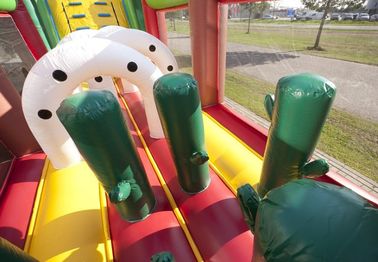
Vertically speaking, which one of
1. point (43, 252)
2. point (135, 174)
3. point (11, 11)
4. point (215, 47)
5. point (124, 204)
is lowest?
point (43, 252)

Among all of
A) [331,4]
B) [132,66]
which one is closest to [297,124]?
[132,66]

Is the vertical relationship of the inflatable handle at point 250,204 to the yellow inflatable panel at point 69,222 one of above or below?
above

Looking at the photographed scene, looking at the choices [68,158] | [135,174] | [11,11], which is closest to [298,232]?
[135,174]

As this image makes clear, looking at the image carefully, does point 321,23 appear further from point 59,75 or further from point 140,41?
point 59,75

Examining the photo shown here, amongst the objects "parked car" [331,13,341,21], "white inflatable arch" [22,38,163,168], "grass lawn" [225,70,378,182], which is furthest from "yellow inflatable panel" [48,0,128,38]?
"parked car" [331,13,341,21]

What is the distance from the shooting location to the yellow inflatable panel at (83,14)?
3.28m

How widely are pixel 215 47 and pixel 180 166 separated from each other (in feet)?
4.69

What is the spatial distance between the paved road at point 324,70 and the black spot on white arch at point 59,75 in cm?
421

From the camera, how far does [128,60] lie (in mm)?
1652

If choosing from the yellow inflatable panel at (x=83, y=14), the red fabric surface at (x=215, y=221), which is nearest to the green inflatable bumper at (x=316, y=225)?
the red fabric surface at (x=215, y=221)

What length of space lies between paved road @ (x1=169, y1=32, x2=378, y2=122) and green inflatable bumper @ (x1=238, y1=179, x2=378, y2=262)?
394 cm

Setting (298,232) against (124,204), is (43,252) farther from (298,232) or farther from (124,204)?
(298,232)

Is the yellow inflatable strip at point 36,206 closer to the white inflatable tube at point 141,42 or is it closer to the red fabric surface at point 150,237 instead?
the red fabric surface at point 150,237

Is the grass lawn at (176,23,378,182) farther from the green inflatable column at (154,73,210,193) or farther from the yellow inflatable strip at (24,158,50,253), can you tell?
the yellow inflatable strip at (24,158,50,253)
